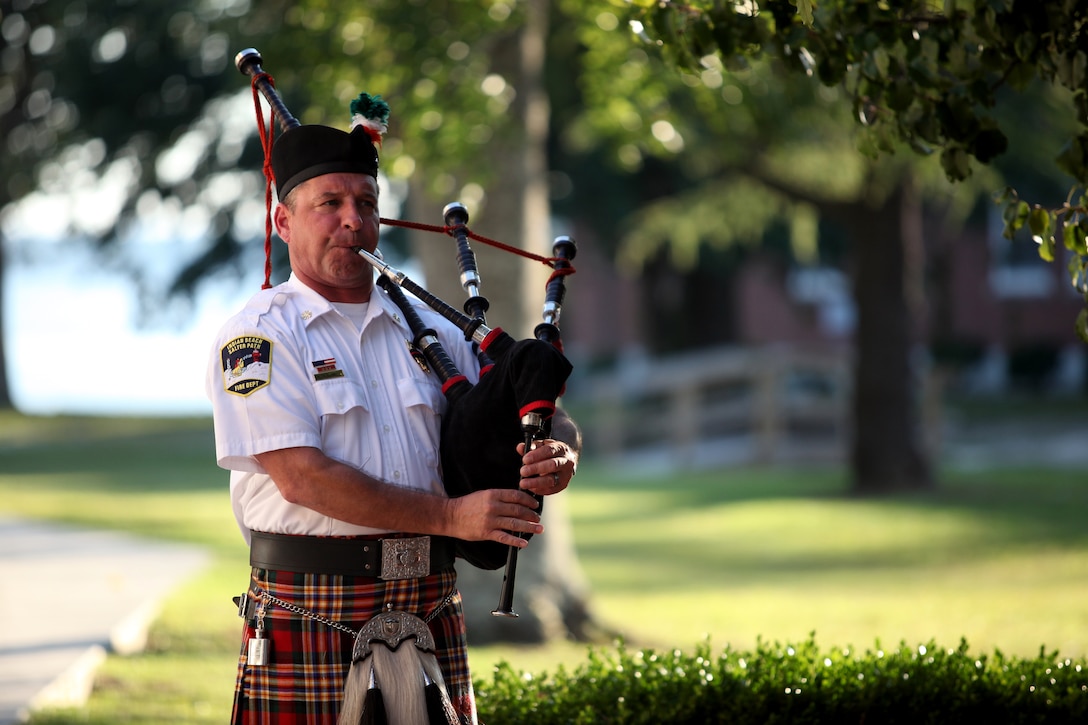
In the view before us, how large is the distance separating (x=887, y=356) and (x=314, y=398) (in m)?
12.4

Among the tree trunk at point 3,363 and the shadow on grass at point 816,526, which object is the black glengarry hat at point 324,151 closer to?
the shadow on grass at point 816,526

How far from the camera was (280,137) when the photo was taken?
2.86 m

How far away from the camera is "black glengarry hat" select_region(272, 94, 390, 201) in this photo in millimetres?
2748

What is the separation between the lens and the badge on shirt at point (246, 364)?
262cm

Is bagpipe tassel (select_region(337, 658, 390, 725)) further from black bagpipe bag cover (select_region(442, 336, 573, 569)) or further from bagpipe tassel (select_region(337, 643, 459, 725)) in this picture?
black bagpipe bag cover (select_region(442, 336, 573, 569))

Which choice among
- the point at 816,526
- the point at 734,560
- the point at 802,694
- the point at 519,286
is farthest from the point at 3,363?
the point at 802,694

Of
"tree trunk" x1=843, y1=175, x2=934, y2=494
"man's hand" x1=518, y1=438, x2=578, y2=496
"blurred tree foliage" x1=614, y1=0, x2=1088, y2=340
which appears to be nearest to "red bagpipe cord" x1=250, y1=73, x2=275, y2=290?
"man's hand" x1=518, y1=438, x2=578, y2=496

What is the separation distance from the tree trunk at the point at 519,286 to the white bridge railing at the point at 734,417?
10199mm

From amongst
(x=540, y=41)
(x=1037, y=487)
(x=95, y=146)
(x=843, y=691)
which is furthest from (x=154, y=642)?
(x=95, y=146)

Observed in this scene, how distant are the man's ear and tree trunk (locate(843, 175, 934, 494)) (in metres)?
12.1

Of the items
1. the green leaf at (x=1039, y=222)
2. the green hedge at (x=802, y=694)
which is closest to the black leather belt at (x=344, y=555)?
the green hedge at (x=802, y=694)

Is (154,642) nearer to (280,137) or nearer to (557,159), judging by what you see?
(280,137)

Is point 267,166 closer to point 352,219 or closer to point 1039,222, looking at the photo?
point 352,219

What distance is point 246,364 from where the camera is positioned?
2.64 m
